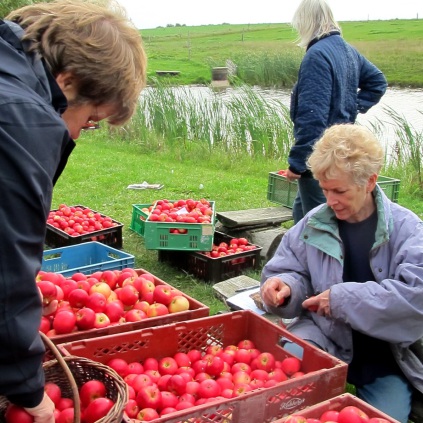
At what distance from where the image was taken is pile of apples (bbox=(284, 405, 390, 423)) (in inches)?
81.0

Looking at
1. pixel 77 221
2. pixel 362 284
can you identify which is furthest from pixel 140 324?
pixel 77 221

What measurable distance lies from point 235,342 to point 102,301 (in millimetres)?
680

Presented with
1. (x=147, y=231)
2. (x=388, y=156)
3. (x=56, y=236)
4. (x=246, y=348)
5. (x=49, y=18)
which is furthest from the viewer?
(x=388, y=156)

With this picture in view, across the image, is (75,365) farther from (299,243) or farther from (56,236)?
(56,236)

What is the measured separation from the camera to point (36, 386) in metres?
1.52

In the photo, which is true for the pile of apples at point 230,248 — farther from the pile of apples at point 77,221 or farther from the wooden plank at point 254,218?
the pile of apples at point 77,221

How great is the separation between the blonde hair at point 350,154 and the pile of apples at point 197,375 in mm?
856

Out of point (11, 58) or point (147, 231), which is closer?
point (11, 58)

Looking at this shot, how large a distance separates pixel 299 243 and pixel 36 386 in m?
1.64

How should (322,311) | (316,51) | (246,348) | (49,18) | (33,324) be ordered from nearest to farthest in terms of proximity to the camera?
(33,324), (49,18), (322,311), (246,348), (316,51)

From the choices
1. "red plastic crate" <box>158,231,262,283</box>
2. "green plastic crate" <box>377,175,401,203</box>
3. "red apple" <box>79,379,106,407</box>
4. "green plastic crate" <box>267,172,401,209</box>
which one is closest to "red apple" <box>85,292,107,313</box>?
"red apple" <box>79,379,106,407</box>

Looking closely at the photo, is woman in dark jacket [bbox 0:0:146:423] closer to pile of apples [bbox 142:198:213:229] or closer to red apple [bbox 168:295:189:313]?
red apple [bbox 168:295:189:313]

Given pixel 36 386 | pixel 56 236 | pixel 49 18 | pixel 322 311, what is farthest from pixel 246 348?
pixel 56 236

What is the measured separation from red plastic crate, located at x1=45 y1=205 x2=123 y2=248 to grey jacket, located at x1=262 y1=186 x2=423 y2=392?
8.33 ft
